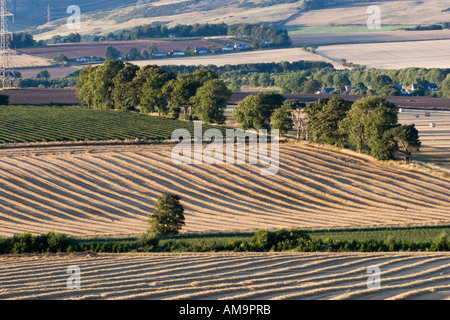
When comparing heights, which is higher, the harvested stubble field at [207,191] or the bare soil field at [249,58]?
the bare soil field at [249,58]

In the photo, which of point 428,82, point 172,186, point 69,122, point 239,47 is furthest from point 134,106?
point 239,47

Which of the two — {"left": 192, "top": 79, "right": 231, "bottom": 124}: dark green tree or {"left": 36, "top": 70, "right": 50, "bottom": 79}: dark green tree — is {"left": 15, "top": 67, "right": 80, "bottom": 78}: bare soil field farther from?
{"left": 192, "top": 79, "right": 231, "bottom": 124}: dark green tree

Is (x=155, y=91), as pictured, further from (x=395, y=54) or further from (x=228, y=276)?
(x=395, y=54)

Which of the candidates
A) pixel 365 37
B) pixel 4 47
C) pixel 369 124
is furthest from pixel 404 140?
pixel 365 37

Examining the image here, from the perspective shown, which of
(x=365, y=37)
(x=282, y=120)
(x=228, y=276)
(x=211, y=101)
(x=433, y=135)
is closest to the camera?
(x=228, y=276)

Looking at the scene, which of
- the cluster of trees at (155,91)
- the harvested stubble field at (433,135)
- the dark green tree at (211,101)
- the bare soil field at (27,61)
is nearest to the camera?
the harvested stubble field at (433,135)

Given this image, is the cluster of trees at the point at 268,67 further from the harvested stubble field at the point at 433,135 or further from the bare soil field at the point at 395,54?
the harvested stubble field at the point at 433,135

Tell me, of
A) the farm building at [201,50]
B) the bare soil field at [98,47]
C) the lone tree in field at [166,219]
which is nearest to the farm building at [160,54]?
the bare soil field at [98,47]
